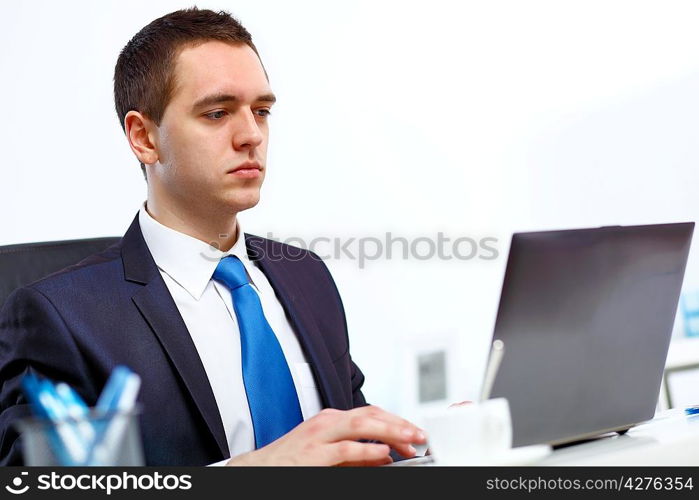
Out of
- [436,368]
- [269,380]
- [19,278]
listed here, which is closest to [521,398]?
[269,380]

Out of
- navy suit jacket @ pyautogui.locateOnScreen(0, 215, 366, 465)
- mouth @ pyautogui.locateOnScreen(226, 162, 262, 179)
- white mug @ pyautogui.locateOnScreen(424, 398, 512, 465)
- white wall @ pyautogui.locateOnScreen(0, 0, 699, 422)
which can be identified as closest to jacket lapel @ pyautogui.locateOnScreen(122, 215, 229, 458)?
navy suit jacket @ pyautogui.locateOnScreen(0, 215, 366, 465)

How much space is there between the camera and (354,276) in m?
2.74

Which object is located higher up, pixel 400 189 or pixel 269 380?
pixel 400 189

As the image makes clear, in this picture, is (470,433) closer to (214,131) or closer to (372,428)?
(372,428)

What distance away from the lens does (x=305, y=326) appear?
1.59m

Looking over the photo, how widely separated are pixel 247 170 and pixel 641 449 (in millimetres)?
880

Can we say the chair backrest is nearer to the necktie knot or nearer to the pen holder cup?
the necktie knot

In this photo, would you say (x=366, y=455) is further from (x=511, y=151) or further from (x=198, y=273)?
(x=511, y=151)

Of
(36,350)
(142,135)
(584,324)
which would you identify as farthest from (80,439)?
(142,135)

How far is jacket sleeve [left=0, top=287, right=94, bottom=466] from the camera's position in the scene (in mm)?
1304

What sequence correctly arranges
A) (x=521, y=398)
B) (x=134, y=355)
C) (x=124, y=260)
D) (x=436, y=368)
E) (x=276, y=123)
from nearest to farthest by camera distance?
(x=521, y=398)
(x=134, y=355)
(x=124, y=260)
(x=276, y=123)
(x=436, y=368)

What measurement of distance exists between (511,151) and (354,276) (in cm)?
71

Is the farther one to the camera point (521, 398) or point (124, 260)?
point (124, 260)

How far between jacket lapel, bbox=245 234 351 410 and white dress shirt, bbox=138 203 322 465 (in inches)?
0.7
